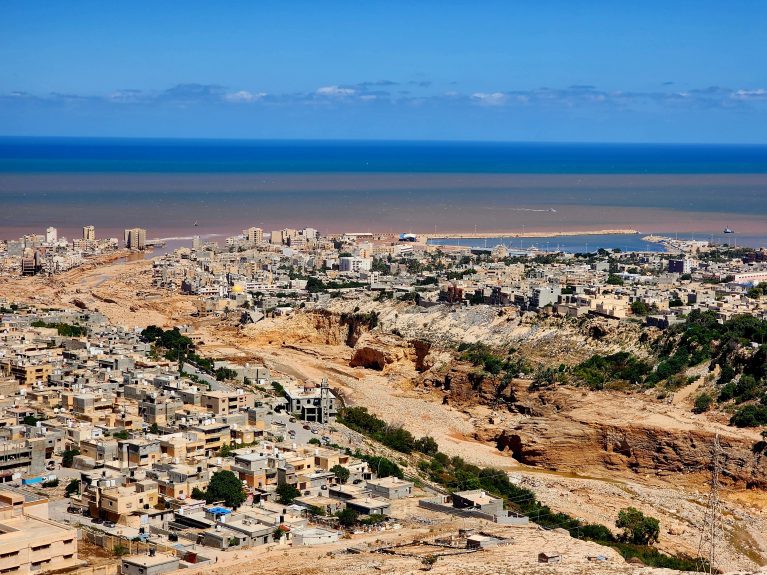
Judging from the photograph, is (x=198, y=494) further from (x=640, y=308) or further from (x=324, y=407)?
(x=640, y=308)

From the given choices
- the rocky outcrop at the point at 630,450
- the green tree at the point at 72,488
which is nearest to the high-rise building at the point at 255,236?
the rocky outcrop at the point at 630,450

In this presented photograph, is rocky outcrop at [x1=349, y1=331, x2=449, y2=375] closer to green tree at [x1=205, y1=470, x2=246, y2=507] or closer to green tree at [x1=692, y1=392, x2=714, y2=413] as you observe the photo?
green tree at [x1=692, y1=392, x2=714, y2=413]

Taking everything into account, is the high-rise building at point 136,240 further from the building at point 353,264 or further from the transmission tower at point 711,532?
the transmission tower at point 711,532

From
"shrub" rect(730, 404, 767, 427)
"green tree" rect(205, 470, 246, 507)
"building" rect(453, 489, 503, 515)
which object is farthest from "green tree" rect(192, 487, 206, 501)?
"shrub" rect(730, 404, 767, 427)

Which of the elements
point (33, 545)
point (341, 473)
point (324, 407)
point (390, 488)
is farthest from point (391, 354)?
point (33, 545)

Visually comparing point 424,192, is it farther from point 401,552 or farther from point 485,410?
point 401,552
